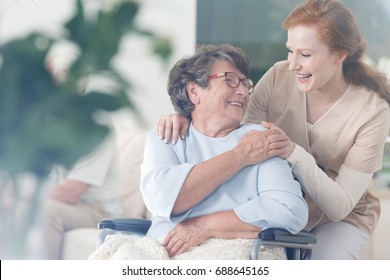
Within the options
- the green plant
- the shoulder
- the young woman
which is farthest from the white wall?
the shoulder

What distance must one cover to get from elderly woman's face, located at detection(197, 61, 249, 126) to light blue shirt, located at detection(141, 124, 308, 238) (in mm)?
68

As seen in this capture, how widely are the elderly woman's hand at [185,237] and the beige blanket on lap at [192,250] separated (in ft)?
0.06

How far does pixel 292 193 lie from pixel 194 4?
2.98 ft

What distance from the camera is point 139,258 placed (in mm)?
2783

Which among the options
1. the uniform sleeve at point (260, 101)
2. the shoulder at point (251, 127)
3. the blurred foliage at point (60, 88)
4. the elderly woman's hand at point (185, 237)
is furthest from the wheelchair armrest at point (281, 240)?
the blurred foliage at point (60, 88)

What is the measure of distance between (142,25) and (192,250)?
0.96m

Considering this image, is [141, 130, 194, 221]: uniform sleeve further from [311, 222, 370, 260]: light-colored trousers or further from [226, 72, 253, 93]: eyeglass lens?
[311, 222, 370, 260]: light-colored trousers

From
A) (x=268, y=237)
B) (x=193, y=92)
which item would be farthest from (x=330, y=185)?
(x=193, y=92)

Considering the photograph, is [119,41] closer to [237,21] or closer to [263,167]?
[237,21]

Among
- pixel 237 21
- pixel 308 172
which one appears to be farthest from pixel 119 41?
pixel 308 172

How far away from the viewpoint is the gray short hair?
2.90 metres

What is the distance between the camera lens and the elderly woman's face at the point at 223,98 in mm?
2875

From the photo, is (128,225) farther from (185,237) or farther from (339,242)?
(339,242)
